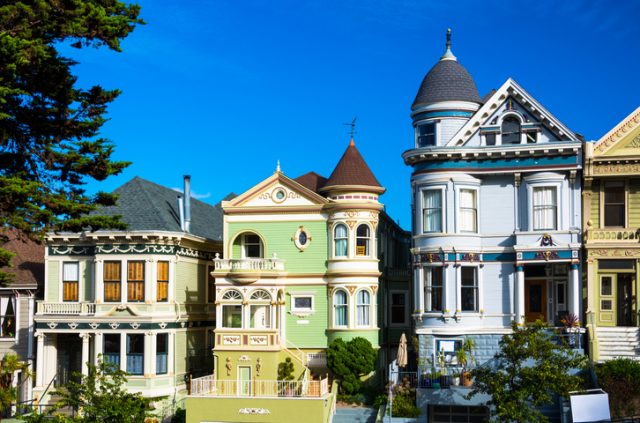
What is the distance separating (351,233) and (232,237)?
18.3 ft

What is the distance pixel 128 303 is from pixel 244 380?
6514 millimetres

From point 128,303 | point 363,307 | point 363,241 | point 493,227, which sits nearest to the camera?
point 493,227

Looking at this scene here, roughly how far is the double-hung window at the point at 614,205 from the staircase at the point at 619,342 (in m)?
4.33

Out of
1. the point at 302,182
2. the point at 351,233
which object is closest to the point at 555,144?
the point at 351,233

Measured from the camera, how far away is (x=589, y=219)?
36156 mm

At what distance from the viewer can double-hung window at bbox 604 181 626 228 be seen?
1428 inches

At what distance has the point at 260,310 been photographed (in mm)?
40719

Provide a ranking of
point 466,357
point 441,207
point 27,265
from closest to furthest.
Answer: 1. point 466,357
2. point 441,207
3. point 27,265

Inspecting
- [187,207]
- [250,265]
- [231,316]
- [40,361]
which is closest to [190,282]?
[231,316]

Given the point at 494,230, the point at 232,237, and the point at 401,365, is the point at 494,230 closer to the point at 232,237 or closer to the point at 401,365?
the point at 401,365

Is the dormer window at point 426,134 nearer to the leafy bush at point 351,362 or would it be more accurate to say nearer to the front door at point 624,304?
the leafy bush at point 351,362

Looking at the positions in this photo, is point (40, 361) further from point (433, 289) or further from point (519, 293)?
point (519, 293)

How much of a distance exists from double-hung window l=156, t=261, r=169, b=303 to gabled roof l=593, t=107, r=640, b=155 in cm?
1947

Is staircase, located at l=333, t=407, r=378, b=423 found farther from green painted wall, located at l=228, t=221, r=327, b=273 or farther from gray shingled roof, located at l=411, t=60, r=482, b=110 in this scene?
gray shingled roof, located at l=411, t=60, r=482, b=110
